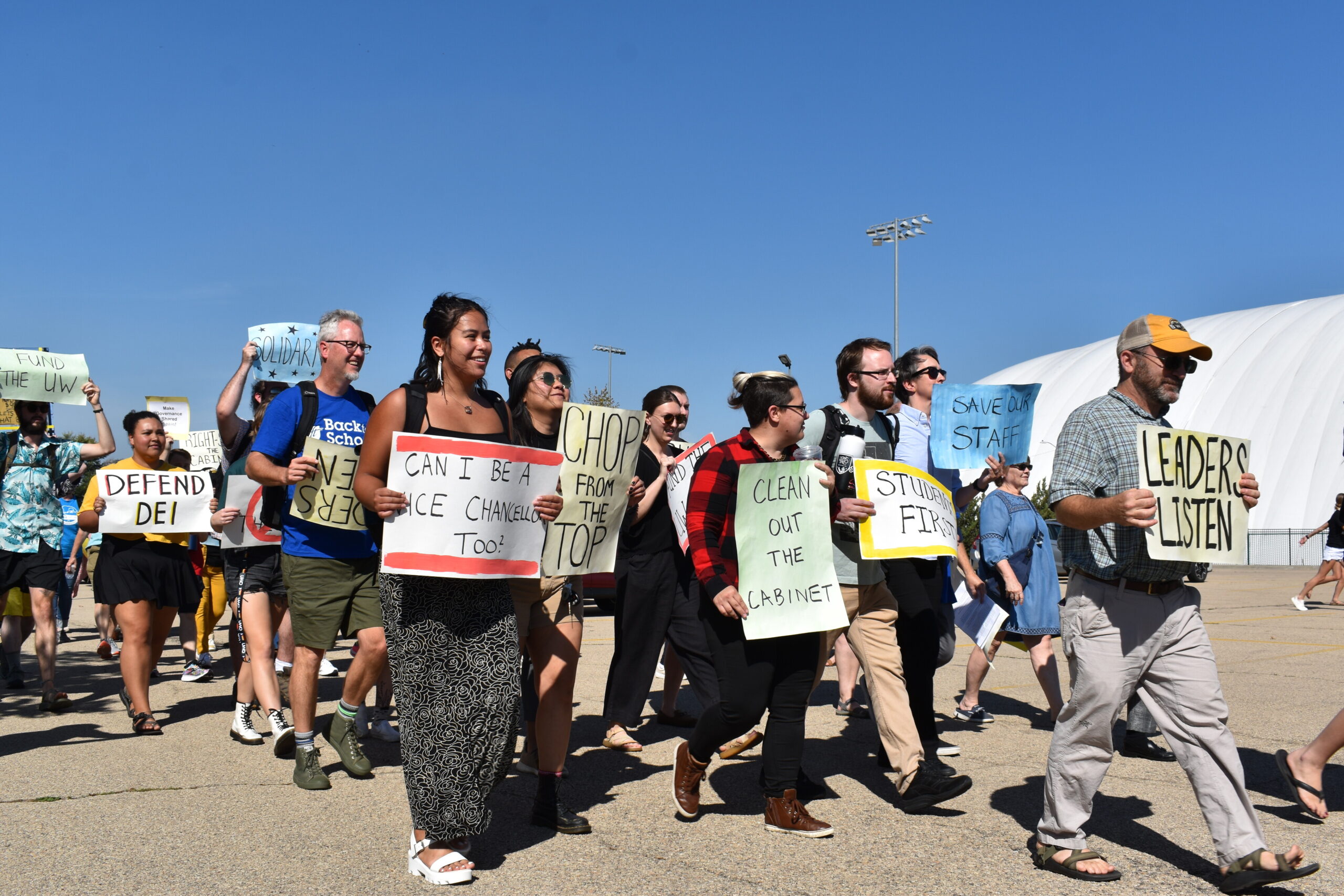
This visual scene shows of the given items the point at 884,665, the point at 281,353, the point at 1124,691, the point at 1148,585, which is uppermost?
the point at 281,353

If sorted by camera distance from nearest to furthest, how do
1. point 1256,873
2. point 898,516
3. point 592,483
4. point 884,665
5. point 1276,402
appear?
point 1256,873 → point 592,483 → point 898,516 → point 884,665 → point 1276,402

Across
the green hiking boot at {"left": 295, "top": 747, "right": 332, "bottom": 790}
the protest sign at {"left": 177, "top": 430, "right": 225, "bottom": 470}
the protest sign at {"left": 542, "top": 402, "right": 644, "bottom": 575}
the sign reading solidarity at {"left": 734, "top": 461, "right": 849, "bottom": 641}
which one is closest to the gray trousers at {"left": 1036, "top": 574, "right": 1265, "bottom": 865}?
the sign reading solidarity at {"left": 734, "top": 461, "right": 849, "bottom": 641}

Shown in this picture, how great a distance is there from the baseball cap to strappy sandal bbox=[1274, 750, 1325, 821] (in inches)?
79.3

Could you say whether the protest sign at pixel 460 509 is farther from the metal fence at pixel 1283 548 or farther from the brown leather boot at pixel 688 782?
Result: the metal fence at pixel 1283 548

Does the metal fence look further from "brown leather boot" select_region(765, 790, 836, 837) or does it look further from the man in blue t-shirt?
the man in blue t-shirt

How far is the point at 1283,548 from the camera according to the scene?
4797 centimetres

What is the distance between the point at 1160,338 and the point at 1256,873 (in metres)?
2.00

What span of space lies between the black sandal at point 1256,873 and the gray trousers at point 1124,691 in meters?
0.26

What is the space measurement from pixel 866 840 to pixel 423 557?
87.0 inches

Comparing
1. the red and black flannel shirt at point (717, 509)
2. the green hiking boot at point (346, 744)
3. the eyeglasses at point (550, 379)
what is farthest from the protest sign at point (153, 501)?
the red and black flannel shirt at point (717, 509)

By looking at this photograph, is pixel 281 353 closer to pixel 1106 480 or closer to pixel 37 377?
pixel 37 377

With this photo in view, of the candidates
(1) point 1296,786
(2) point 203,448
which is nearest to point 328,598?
(1) point 1296,786

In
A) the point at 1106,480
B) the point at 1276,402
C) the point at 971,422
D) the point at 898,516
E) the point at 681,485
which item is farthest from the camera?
the point at 1276,402

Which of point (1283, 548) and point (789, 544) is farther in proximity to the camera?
point (1283, 548)
